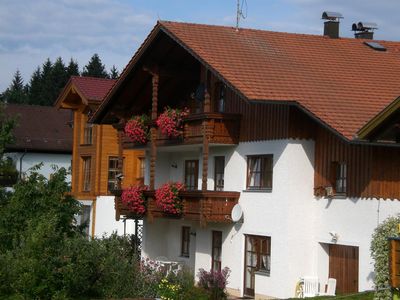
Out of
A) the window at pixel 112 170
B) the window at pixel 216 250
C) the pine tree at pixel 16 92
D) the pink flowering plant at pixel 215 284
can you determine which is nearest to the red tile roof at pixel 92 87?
the window at pixel 112 170

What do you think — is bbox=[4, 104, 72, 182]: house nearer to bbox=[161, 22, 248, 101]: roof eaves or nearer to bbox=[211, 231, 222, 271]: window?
bbox=[211, 231, 222, 271]: window

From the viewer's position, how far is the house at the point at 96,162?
136ft

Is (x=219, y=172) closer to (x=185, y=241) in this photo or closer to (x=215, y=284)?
(x=185, y=241)

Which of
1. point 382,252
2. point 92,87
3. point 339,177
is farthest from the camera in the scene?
point 92,87

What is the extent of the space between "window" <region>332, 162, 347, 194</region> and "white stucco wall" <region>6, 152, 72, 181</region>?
3190cm

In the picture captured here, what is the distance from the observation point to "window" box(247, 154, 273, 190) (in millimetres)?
25467

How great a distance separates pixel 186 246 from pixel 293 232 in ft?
26.1

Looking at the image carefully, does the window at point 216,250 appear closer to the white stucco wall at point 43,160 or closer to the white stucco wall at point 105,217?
the white stucco wall at point 105,217

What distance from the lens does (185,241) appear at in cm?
3139

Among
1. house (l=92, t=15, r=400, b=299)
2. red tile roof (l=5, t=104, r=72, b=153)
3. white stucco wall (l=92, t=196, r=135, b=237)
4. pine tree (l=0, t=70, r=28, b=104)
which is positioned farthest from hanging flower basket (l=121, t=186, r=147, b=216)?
pine tree (l=0, t=70, r=28, b=104)

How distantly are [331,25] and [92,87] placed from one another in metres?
16.6

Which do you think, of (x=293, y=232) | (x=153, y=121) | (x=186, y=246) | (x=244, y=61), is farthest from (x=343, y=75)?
(x=186, y=246)

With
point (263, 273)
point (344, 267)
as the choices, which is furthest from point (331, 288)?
point (263, 273)

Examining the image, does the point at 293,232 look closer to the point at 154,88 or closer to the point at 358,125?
the point at 358,125
